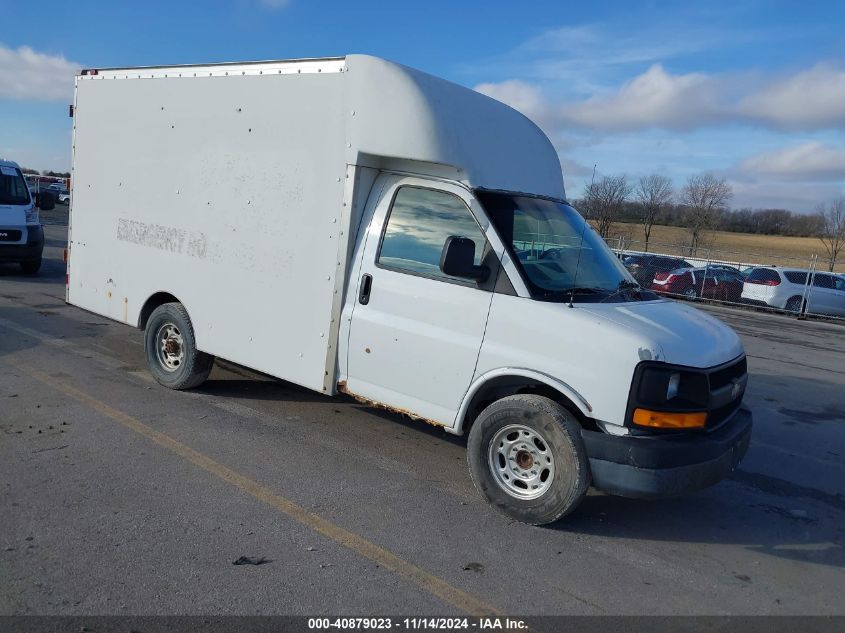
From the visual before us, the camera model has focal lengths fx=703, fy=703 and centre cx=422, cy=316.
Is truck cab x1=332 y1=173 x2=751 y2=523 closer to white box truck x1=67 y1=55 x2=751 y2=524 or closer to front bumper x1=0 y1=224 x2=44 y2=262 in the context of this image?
white box truck x1=67 y1=55 x2=751 y2=524

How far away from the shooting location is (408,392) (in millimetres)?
5148

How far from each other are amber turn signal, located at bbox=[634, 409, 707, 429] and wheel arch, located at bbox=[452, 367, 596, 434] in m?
0.29

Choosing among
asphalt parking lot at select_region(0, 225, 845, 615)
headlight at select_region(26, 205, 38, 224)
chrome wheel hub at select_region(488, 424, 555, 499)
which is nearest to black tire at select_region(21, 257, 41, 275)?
headlight at select_region(26, 205, 38, 224)

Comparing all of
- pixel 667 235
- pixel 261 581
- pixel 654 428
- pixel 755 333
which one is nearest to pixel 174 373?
pixel 261 581

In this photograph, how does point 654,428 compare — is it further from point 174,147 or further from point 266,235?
point 174,147

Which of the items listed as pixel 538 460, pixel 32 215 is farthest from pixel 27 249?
pixel 538 460

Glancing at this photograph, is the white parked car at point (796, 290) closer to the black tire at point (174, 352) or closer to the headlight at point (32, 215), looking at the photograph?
the black tire at point (174, 352)

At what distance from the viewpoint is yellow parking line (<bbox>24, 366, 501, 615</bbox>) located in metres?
3.66

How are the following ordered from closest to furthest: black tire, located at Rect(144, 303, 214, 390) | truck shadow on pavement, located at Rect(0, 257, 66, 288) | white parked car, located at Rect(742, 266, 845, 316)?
black tire, located at Rect(144, 303, 214, 390) < truck shadow on pavement, located at Rect(0, 257, 66, 288) < white parked car, located at Rect(742, 266, 845, 316)

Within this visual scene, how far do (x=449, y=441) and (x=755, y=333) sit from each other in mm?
11935

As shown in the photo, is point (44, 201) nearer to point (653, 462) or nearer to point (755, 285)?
point (653, 462)

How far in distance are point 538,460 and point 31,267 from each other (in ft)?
46.0

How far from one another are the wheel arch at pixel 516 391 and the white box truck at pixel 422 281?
2 centimetres

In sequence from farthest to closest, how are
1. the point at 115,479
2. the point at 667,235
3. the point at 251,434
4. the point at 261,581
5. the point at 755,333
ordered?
the point at 667,235 → the point at 755,333 → the point at 251,434 → the point at 115,479 → the point at 261,581
